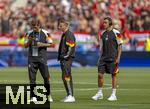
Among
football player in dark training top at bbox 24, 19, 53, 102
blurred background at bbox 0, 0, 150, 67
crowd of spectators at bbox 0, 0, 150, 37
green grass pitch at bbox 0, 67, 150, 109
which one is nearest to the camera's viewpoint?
green grass pitch at bbox 0, 67, 150, 109

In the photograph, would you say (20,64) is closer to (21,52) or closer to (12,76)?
(21,52)

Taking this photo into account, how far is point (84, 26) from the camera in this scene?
40.4 metres

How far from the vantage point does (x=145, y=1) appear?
40.3 m

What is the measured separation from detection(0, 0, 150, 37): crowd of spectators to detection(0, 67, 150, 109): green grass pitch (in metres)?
6.34

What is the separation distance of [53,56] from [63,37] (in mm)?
19590

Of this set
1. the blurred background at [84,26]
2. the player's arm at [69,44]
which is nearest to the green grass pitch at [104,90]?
the player's arm at [69,44]

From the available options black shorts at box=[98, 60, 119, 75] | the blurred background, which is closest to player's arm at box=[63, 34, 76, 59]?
black shorts at box=[98, 60, 119, 75]

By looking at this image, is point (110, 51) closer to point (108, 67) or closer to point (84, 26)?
point (108, 67)

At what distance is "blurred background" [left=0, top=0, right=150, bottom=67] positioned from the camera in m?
39.2

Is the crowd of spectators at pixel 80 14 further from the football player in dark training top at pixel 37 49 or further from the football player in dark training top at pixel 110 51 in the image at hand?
the football player in dark training top at pixel 37 49

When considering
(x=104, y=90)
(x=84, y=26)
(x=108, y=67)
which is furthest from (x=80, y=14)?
(x=108, y=67)

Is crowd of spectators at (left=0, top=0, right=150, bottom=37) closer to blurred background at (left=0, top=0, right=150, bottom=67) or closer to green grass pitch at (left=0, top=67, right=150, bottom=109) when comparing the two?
blurred background at (left=0, top=0, right=150, bottom=67)

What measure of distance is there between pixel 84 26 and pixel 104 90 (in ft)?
55.7

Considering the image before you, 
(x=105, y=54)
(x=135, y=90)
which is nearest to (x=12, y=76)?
(x=135, y=90)
